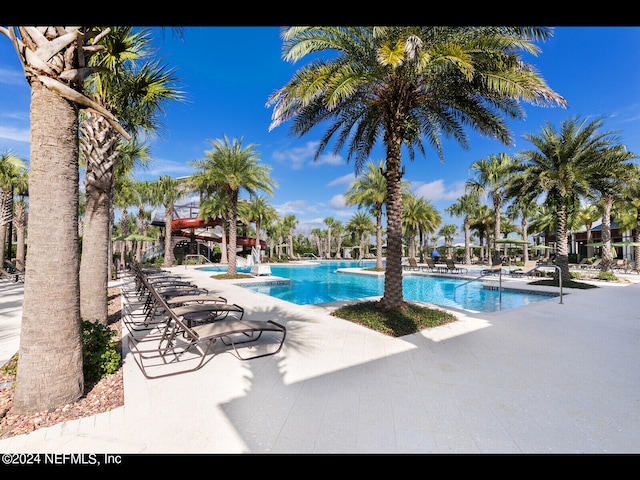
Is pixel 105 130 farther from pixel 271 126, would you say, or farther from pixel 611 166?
pixel 611 166

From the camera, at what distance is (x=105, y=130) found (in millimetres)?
6293

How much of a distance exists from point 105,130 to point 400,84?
7023mm

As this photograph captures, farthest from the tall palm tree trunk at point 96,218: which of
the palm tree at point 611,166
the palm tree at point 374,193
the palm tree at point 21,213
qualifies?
the palm tree at point 374,193

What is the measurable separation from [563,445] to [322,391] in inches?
91.2

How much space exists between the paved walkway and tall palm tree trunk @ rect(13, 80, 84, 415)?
527 millimetres

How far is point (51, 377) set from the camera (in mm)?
2926

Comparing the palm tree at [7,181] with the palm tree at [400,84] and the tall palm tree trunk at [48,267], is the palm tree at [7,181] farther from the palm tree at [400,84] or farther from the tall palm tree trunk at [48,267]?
the tall palm tree trunk at [48,267]

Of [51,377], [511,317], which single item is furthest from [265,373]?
[511,317]

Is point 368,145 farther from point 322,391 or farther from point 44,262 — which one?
point 44,262

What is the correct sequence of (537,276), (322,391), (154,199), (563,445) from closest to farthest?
1. (563,445)
2. (322,391)
3. (537,276)
4. (154,199)

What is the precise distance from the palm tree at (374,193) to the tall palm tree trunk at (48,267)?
21.6 meters

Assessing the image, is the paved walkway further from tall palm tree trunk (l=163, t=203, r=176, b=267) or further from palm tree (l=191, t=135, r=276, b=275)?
tall palm tree trunk (l=163, t=203, r=176, b=267)

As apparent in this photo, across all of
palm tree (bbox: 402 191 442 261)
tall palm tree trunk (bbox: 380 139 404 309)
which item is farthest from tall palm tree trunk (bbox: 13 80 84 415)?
palm tree (bbox: 402 191 442 261)

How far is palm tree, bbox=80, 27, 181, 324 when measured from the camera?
5.43 metres
